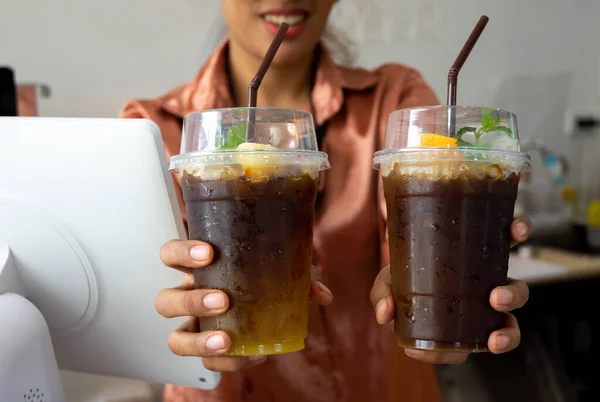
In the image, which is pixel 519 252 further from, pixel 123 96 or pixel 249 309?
pixel 249 309

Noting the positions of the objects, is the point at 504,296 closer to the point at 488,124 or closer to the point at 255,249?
the point at 488,124

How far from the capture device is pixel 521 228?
2.40 ft

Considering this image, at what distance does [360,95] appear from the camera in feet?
4.20

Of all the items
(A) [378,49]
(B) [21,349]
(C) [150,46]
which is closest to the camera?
(B) [21,349]

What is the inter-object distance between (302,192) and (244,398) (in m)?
0.66

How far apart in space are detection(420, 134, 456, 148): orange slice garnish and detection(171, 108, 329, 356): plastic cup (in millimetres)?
138

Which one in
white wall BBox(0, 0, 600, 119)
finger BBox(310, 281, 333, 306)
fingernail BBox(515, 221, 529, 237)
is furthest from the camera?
white wall BBox(0, 0, 600, 119)

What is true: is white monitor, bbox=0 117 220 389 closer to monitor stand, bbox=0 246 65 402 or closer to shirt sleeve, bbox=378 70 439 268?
monitor stand, bbox=0 246 65 402

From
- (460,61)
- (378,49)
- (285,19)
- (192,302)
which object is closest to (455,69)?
(460,61)

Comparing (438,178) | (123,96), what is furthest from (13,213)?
(123,96)

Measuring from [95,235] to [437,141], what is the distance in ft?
1.58

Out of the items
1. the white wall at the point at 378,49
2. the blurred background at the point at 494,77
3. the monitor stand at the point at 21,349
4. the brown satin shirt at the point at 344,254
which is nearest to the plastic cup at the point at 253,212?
the monitor stand at the point at 21,349

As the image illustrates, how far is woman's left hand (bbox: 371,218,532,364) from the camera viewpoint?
70 centimetres

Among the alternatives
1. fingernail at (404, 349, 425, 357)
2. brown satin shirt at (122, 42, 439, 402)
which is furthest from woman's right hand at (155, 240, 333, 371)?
brown satin shirt at (122, 42, 439, 402)
